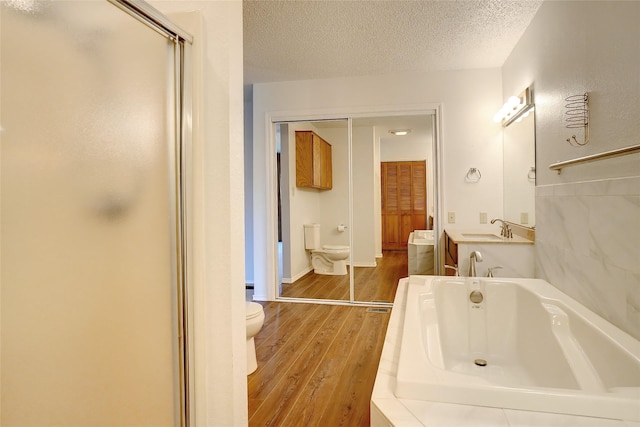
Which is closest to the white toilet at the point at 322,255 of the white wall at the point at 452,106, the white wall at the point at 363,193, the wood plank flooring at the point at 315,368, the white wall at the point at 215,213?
the white wall at the point at 363,193

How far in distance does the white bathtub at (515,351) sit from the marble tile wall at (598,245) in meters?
0.08

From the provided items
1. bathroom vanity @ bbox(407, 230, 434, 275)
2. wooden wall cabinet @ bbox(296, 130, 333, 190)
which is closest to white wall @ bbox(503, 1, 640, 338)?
bathroom vanity @ bbox(407, 230, 434, 275)

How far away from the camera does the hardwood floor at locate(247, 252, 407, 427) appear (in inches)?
71.2

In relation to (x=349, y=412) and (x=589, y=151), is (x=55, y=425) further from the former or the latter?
(x=589, y=151)

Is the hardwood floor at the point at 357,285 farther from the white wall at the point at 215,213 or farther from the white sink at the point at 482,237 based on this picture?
the white wall at the point at 215,213

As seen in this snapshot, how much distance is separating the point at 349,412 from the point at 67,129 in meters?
1.71

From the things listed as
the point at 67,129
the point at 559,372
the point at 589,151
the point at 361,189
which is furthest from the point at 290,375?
the point at 361,189

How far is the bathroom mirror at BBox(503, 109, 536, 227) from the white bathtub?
0.74m

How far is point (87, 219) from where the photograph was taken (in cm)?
86

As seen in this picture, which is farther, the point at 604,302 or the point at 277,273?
the point at 277,273

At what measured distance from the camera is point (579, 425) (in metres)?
0.87

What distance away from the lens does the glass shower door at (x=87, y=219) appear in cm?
72

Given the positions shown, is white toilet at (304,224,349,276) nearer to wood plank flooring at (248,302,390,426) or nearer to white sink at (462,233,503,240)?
wood plank flooring at (248,302,390,426)

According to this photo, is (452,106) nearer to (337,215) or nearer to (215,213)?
(337,215)
